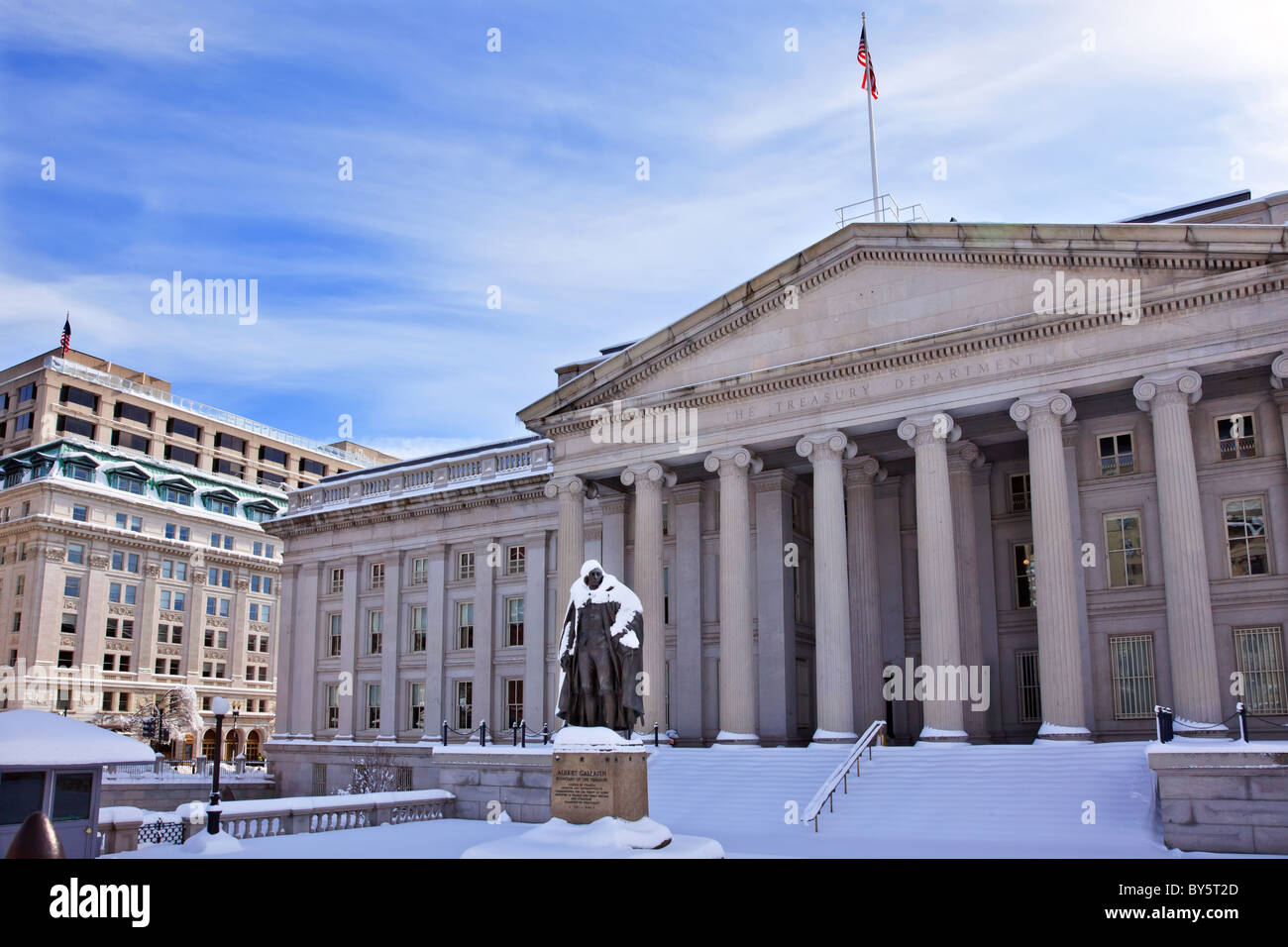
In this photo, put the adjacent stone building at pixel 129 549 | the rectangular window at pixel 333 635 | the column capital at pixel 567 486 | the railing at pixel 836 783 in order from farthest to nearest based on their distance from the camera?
the adjacent stone building at pixel 129 549, the rectangular window at pixel 333 635, the column capital at pixel 567 486, the railing at pixel 836 783

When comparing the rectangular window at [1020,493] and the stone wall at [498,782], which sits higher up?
the rectangular window at [1020,493]

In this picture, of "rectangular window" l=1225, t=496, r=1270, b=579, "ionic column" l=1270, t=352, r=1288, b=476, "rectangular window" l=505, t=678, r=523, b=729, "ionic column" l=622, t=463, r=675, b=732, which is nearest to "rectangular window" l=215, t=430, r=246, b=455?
"rectangular window" l=505, t=678, r=523, b=729

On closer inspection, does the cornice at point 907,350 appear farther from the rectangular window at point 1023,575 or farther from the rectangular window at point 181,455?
the rectangular window at point 181,455

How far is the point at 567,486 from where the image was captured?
3859 cm

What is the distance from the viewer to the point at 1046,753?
86.9 feet

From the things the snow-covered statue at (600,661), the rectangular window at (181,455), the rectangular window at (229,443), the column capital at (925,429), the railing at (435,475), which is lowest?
the snow-covered statue at (600,661)

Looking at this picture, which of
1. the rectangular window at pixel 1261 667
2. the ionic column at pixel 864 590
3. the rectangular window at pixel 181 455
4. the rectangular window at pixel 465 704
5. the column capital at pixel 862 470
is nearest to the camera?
the rectangular window at pixel 1261 667

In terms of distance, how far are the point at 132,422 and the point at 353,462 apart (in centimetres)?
2727

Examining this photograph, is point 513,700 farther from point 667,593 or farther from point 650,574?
point 650,574

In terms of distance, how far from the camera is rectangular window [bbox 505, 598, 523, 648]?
4691 cm

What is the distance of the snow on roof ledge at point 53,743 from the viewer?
14977 mm

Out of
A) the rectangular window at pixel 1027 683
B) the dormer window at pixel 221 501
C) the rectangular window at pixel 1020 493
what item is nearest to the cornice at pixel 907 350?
the rectangular window at pixel 1020 493

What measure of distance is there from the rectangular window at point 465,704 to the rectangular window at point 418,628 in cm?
303

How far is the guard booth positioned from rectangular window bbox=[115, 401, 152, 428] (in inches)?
3203
